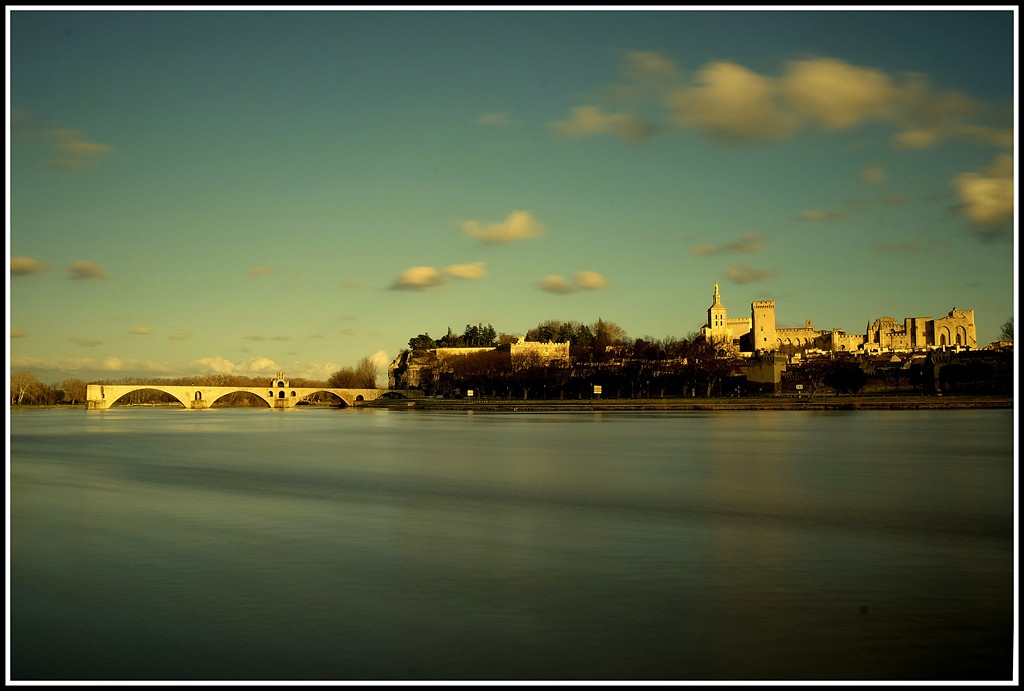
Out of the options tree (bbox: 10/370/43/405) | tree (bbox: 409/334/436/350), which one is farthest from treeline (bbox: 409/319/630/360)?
tree (bbox: 10/370/43/405)

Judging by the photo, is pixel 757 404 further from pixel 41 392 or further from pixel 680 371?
pixel 41 392

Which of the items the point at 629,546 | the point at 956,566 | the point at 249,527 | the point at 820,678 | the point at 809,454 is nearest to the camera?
the point at 820,678

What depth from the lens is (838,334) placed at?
14500 cm

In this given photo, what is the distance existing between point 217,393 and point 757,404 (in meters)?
60.7

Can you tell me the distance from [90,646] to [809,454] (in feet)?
84.6

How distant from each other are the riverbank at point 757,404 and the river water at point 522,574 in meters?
43.5

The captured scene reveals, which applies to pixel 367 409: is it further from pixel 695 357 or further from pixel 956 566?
pixel 956 566

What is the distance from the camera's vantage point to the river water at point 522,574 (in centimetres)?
809

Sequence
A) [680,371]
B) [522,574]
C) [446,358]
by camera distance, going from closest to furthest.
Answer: [522,574], [680,371], [446,358]

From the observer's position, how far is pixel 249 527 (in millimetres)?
16109

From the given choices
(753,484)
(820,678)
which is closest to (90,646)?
(820,678)

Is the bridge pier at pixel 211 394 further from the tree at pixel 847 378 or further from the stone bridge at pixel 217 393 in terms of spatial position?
the tree at pixel 847 378

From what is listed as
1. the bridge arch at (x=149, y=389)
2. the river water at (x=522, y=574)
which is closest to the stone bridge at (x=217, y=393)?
the bridge arch at (x=149, y=389)

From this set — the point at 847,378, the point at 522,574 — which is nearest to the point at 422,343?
the point at 847,378
